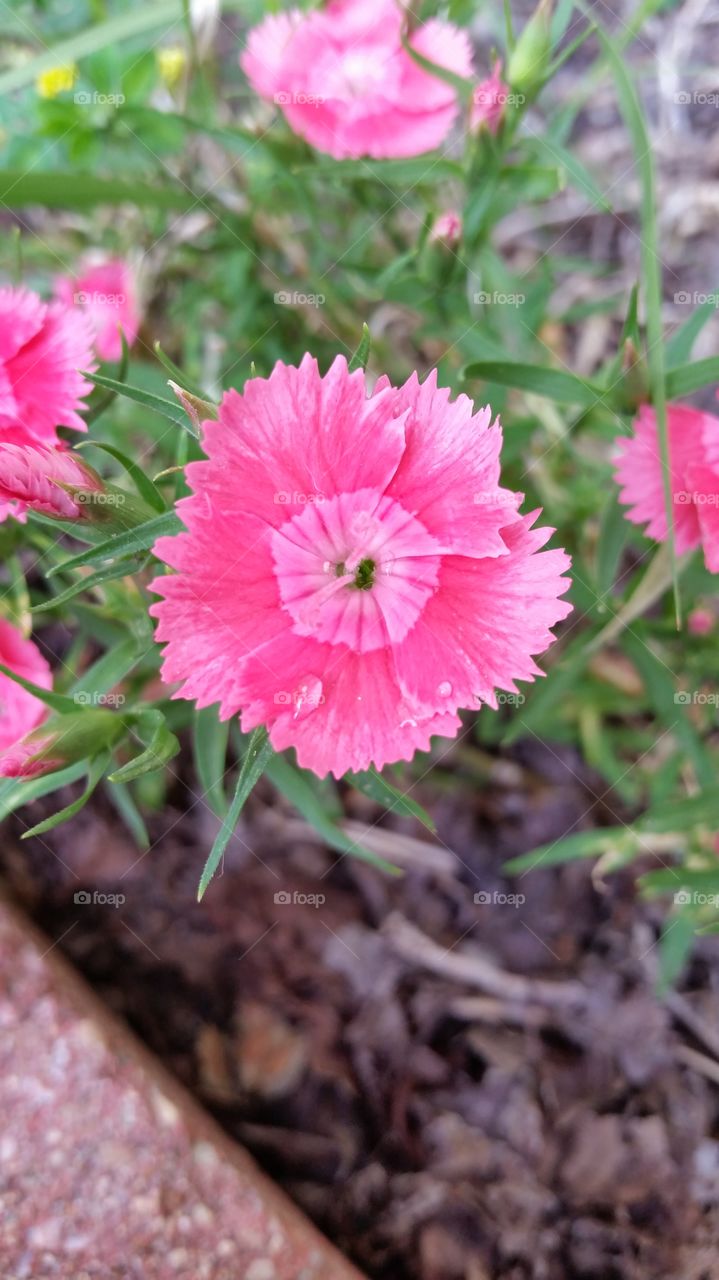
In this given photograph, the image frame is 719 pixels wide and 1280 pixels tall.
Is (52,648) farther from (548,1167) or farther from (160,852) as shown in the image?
(548,1167)

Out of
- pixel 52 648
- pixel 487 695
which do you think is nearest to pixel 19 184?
pixel 52 648
